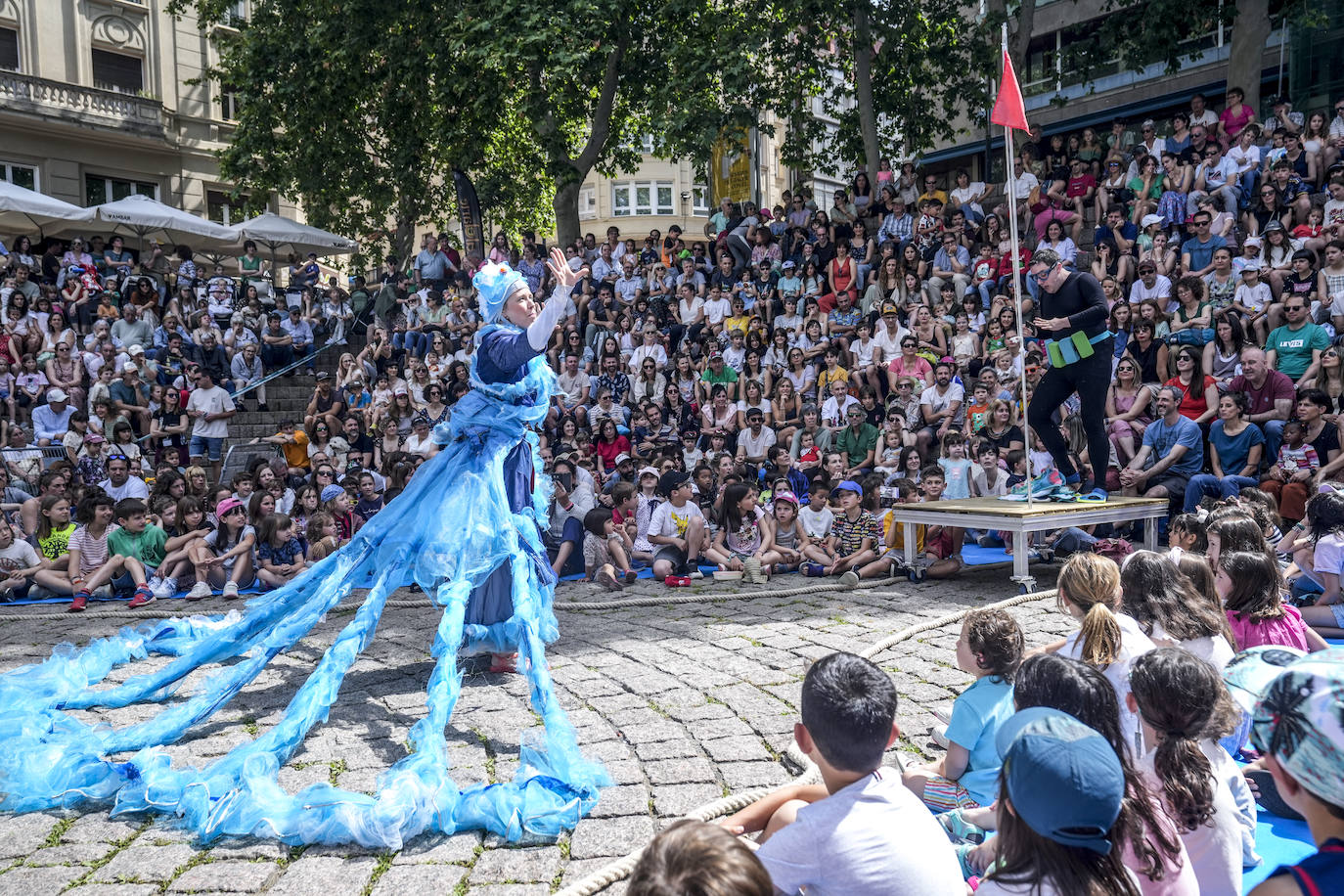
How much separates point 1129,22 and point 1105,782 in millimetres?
17020

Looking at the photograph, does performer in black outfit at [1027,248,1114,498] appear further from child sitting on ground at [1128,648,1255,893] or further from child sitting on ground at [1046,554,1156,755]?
child sitting on ground at [1128,648,1255,893]

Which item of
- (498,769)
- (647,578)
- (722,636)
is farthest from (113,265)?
(498,769)

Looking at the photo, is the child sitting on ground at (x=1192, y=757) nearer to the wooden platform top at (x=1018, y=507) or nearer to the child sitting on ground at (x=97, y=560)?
the wooden platform top at (x=1018, y=507)

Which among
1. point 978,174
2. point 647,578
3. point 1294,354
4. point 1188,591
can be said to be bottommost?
point 647,578

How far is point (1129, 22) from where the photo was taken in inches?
634

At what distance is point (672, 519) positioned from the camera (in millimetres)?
9297

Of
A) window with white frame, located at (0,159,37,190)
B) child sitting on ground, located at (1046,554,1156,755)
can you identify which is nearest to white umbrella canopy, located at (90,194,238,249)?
window with white frame, located at (0,159,37,190)

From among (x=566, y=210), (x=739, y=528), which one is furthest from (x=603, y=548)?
(x=566, y=210)

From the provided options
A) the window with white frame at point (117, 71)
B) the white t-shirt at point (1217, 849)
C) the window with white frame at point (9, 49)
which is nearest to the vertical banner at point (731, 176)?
the window with white frame at point (117, 71)

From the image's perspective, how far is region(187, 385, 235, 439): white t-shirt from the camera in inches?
530

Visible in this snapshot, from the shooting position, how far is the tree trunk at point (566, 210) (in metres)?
17.9

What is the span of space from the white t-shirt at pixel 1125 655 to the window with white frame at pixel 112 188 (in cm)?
2564

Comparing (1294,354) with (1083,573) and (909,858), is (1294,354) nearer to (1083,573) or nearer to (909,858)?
(1083,573)

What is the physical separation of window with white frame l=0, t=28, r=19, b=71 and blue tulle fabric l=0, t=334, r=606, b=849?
22.1 meters
